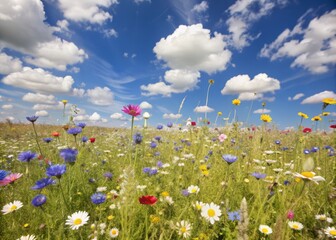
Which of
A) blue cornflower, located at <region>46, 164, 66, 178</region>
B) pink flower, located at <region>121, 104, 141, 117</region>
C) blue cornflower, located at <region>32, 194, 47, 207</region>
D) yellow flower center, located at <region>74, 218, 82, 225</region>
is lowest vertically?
yellow flower center, located at <region>74, 218, 82, 225</region>

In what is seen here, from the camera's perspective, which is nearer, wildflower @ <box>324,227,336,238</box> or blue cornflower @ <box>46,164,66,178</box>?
wildflower @ <box>324,227,336,238</box>

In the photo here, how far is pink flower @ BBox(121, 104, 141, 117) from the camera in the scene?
1.88 meters

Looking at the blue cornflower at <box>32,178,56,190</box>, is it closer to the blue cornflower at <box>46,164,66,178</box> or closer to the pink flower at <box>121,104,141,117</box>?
the blue cornflower at <box>46,164,66,178</box>

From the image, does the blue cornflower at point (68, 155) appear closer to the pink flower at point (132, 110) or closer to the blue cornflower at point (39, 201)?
the blue cornflower at point (39, 201)

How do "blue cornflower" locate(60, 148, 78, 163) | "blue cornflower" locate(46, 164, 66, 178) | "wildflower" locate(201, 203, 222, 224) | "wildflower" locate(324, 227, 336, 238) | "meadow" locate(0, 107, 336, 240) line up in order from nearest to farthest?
"meadow" locate(0, 107, 336, 240) < "wildflower" locate(201, 203, 222, 224) < "wildflower" locate(324, 227, 336, 238) < "blue cornflower" locate(46, 164, 66, 178) < "blue cornflower" locate(60, 148, 78, 163)

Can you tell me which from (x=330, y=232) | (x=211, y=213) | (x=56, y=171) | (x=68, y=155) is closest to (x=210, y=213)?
(x=211, y=213)

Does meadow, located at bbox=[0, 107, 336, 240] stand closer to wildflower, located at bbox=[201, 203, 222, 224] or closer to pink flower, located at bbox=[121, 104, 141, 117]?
wildflower, located at bbox=[201, 203, 222, 224]

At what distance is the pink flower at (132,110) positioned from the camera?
1882mm

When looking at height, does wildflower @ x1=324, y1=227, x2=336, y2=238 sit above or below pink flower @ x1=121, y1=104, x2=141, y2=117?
below

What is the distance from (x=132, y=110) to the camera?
1891mm

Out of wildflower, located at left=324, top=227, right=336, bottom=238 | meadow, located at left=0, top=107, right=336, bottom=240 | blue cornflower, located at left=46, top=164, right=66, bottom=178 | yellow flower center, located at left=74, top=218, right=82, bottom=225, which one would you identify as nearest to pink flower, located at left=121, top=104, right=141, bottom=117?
meadow, located at left=0, top=107, right=336, bottom=240

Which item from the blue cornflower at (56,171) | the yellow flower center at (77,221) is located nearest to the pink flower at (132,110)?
the blue cornflower at (56,171)

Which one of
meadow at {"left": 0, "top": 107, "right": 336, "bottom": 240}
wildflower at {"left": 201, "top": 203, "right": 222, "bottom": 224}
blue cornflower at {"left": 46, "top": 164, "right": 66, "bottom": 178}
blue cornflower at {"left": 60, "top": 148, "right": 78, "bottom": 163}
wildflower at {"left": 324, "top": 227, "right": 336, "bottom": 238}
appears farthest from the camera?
blue cornflower at {"left": 60, "top": 148, "right": 78, "bottom": 163}

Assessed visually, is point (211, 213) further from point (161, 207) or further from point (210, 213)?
point (161, 207)
